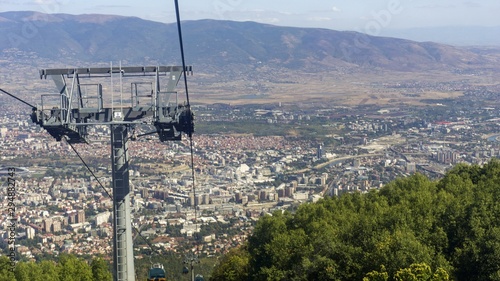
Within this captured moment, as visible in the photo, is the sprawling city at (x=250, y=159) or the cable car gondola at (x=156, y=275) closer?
the sprawling city at (x=250, y=159)

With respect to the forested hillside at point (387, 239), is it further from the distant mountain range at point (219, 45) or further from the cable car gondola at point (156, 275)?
the distant mountain range at point (219, 45)

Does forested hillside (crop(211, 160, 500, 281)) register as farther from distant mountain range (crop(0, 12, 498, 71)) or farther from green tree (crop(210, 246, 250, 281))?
distant mountain range (crop(0, 12, 498, 71))

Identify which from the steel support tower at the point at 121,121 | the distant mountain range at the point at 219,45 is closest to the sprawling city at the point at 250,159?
the steel support tower at the point at 121,121

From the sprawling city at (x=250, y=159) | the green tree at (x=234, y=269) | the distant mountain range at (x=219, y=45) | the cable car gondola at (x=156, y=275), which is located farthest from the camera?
the distant mountain range at (x=219, y=45)

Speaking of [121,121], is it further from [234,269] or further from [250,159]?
[250,159]

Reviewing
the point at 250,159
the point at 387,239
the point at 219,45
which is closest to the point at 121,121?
the point at 387,239

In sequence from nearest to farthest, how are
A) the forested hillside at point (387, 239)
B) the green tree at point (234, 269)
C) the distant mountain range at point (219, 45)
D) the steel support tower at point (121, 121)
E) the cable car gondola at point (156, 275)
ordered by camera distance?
the steel support tower at point (121, 121)
the cable car gondola at point (156, 275)
the forested hillside at point (387, 239)
the green tree at point (234, 269)
the distant mountain range at point (219, 45)

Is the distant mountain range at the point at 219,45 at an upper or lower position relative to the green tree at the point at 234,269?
upper
